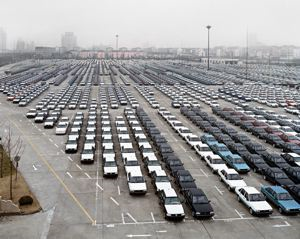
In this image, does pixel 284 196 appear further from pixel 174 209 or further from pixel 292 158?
pixel 292 158

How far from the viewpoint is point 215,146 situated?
41625mm

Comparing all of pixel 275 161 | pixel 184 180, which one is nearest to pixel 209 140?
pixel 275 161

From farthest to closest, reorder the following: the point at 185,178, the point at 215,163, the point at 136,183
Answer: the point at 215,163 → the point at 185,178 → the point at 136,183

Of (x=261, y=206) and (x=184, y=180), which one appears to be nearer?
(x=261, y=206)

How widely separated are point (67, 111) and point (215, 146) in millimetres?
34234

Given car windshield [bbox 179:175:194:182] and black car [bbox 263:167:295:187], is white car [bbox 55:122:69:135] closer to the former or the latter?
car windshield [bbox 179:175:194:182]

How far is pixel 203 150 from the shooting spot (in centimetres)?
4091

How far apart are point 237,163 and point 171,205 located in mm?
12070

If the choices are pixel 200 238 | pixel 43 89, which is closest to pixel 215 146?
pixel 200 238

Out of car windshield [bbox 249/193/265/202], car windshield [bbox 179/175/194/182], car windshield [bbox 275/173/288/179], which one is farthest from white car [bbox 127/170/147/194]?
car windshield [bbox 275/173/288/179]

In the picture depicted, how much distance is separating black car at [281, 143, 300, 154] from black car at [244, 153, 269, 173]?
6156mm

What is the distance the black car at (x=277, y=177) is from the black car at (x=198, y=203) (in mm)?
8069

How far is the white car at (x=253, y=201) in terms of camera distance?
2647 cm

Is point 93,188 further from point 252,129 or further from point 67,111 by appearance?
point 67,111
